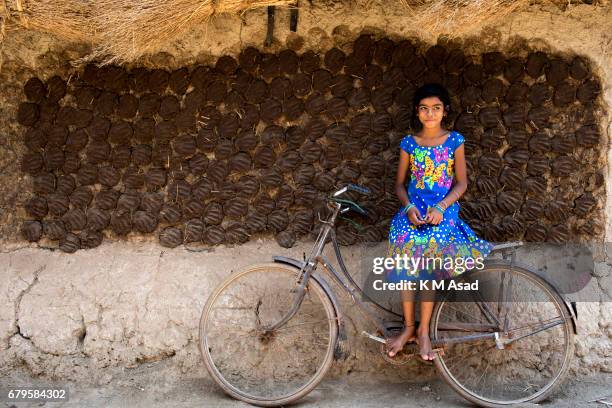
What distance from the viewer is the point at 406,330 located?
3.46 meters

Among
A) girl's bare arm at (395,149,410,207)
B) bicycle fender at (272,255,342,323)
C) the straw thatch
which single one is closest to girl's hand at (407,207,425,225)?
girl's bare arm at (395,149,410,207)

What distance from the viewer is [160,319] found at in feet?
12.5

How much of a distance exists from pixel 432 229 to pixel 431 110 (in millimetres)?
588

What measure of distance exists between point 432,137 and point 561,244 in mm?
948

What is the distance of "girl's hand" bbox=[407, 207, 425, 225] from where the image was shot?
11.0 feet

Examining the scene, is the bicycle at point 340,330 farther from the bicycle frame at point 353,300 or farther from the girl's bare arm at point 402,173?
the girl's bare arm at point 402,173

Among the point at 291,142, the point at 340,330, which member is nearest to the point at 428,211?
the point at 340,330

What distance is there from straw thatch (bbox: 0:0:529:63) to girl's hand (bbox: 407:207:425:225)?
0.87 metres

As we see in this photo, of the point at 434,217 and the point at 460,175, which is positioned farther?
the point at 460,175

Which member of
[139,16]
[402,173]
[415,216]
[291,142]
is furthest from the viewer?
[291,142]

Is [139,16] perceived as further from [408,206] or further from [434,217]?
[434,217]

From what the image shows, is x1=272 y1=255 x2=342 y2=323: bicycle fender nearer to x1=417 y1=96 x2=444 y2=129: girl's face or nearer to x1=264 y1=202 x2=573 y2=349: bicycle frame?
x1=264 y1=202 x2=573 y2=349: bicycle frame

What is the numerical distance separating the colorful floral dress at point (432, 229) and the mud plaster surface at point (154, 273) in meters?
0.62

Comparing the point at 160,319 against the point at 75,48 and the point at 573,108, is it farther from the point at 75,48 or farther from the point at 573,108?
the point at 573,108
